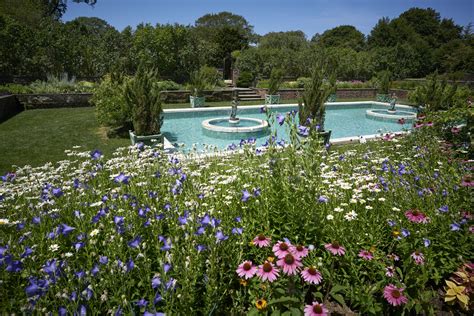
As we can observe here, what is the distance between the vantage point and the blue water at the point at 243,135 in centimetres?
1032

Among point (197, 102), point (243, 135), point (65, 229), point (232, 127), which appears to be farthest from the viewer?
point (197, 102)

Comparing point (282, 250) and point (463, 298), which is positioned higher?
point (282, 250)

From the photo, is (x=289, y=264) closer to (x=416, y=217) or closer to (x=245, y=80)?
(x=416, y=217)

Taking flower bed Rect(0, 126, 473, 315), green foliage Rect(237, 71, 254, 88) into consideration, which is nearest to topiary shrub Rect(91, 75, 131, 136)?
flower bed Rect(0, 126, 473, 315)

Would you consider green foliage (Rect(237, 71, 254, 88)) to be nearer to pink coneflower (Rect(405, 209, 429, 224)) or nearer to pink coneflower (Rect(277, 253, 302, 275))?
pink coneflower (Rect(405, 209, 429, 224))

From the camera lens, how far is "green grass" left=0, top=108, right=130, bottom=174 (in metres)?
6.84

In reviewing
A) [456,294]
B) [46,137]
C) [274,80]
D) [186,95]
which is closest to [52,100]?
[46,137]

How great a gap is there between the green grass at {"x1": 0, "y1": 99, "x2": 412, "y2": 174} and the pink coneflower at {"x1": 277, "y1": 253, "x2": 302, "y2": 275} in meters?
6.51

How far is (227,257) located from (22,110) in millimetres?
15179

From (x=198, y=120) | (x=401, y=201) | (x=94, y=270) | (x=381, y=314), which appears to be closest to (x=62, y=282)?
(x=94, y=270)

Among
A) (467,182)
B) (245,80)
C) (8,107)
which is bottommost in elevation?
(8,107)

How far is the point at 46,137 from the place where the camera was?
8688mm

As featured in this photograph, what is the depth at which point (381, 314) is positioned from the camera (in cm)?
229

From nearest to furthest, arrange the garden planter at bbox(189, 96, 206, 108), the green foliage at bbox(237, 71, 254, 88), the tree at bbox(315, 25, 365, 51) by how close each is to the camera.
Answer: the garden planter at bbox(189, 96, 206, 108)
the green foliage at bbox(237, 71, 254, 88)
the tree at bbox(315, 25, 365, 51)
